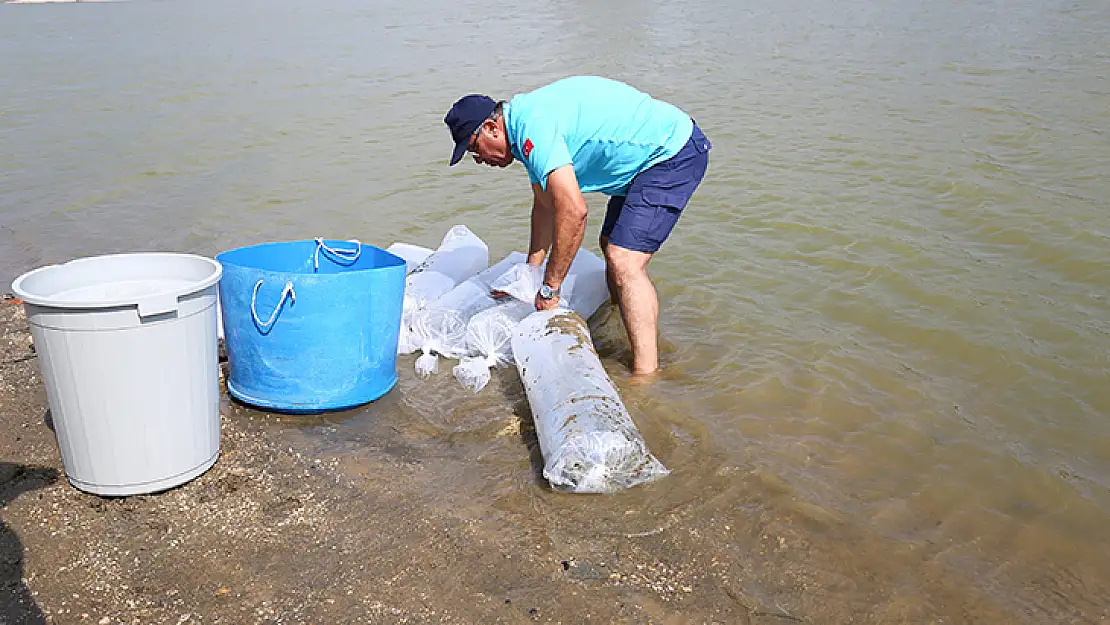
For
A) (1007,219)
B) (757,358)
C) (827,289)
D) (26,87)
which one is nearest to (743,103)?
(1007,219)

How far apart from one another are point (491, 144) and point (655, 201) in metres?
0.79

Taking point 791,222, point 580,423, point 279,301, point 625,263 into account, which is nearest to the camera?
point 580,423

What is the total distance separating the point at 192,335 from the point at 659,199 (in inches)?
80.7

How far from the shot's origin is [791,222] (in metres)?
6.38

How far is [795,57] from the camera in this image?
12.3 m

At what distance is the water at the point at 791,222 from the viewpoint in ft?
10.8

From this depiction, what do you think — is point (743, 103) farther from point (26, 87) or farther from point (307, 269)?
point (26, 87)

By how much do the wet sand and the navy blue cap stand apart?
53.8 inches

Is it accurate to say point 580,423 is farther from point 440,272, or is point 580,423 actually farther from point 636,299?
point 440,272

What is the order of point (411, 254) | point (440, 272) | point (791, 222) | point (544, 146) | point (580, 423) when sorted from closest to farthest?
1. point (580, 423)
2. point (544, 146)
3. point (440, 272)
4. point (411, 254)
5. point (791, 222)

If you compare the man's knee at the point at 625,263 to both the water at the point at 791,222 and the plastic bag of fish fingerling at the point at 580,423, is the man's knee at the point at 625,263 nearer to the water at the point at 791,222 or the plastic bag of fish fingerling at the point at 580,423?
the plastic bag of fish fingerling at the point at 580,423

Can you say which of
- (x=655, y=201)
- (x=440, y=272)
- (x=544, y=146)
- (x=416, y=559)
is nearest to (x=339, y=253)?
(x=440, y=272)

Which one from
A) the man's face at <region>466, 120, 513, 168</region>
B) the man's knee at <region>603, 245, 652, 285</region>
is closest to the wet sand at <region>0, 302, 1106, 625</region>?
the man's knee at <region>603, 245, 652, 285</region>

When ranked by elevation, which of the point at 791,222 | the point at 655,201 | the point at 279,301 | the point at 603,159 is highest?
the point at 603,159
